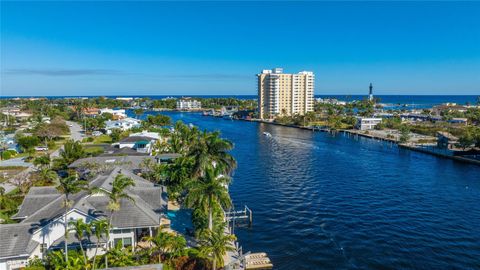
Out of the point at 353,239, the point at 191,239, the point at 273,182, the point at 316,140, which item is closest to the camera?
the point at 191,239

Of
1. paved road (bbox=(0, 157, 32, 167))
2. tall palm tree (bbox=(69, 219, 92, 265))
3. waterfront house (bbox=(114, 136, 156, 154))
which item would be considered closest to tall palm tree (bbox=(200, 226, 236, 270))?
tall palm tree (bbox=(69, 219, 92, 265))

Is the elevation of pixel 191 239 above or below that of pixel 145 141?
below

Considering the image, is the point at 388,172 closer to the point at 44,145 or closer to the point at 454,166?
the point at 454,166

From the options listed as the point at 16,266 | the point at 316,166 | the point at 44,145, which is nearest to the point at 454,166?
the point at 316,166

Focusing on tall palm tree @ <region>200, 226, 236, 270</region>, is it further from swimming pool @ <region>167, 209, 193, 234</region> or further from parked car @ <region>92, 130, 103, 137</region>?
parked car @ <region>92, 130, 103, 137</region>

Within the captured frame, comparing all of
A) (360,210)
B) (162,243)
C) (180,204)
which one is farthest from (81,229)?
(360,210)

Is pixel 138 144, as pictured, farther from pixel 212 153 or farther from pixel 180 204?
pixel 212 153
